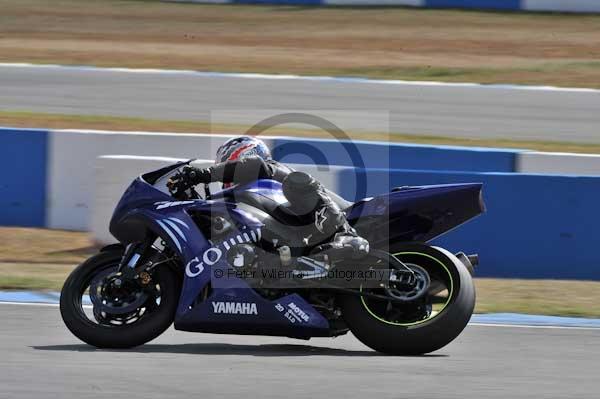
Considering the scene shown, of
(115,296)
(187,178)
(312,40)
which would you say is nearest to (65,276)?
(115,296)

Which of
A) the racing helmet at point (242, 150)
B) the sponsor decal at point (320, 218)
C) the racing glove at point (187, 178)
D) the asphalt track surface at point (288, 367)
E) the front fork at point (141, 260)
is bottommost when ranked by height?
the asphalt track surface at point (288, 367)

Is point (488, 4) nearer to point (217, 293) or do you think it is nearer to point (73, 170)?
point (73, 170)

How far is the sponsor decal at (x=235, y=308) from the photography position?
662 cm

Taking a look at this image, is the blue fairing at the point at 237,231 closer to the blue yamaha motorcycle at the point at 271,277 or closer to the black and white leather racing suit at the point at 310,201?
the blue yamaha motorcycle at the point at 271,277

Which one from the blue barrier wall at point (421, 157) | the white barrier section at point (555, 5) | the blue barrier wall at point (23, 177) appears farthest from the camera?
the white barrier section at point (555, 5)

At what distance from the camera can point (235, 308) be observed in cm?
662

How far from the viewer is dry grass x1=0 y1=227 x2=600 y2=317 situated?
8.73 meters

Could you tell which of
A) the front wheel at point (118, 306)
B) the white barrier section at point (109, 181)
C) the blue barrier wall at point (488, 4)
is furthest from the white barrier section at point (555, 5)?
the front wheel at point (118, 306)

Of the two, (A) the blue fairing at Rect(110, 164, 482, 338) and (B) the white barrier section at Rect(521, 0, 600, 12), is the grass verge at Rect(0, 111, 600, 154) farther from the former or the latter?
(B) the white barrier section at Rect(521, 0, 600, 12)

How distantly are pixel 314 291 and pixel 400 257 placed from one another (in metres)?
0.52

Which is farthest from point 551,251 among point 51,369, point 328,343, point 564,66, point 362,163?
point 564,66

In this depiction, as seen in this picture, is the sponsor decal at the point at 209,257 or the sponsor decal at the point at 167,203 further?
the sponsor decal at the point at 167,203

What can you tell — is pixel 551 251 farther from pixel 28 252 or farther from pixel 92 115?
pixel 92 115

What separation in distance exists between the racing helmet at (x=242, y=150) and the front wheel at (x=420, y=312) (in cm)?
97
